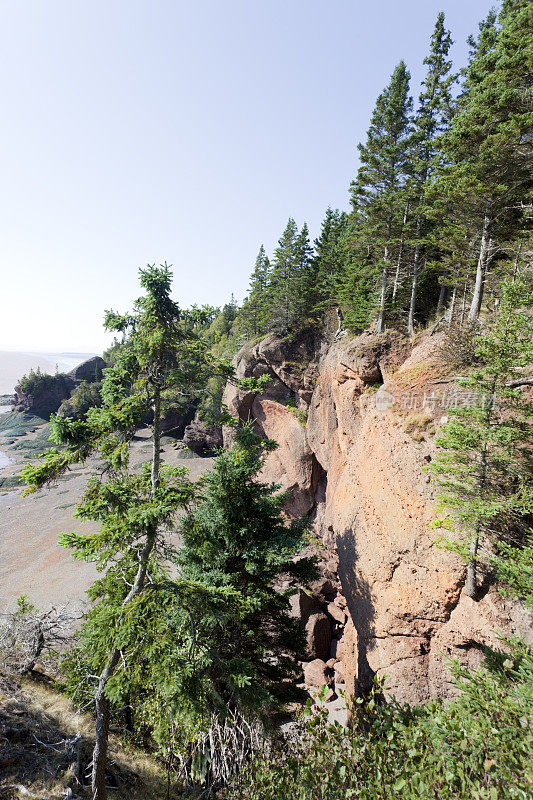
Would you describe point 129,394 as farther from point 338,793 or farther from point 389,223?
point 389,223

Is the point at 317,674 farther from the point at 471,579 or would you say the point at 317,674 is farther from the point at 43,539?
the point at 43,539

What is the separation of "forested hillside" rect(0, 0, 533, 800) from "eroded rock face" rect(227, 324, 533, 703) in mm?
80

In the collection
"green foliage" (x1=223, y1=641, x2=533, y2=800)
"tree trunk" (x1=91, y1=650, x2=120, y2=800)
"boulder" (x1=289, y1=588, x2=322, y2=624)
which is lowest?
"boulder" (x1=289, y1=588, x2=322, y2=624)

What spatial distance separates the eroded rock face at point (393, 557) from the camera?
9.88 m

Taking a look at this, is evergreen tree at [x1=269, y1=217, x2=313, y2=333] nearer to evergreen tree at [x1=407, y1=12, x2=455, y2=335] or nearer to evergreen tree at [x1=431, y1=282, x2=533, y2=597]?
evergreen tree at [x1=407, y1=12, x2=455, y2=335]

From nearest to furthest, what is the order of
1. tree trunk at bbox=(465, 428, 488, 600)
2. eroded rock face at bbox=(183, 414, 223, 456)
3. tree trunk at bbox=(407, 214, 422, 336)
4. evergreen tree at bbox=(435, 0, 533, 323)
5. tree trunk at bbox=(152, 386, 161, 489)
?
tree trunk at bbox=(152, 386, 161, 489)
tree trunk at bbox=(465, 428, 488, 600)
evergreen tree at bbox=(435, 0, 533, 323)
tree trunk at bbox=(407, 214, 422, 336)
eroded rock face at bbox=(183, 414, 223, 456)

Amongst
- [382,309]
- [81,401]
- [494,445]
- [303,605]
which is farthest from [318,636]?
[81,401]

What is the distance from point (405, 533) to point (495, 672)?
5.79 meters

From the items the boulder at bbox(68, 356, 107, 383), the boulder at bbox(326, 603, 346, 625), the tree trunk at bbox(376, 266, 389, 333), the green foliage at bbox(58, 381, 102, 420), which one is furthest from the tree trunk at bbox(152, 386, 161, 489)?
the boulder at bbox(68, 356, 107, 383)

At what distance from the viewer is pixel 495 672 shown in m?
5.80

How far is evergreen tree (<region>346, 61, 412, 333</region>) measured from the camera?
18.6 metres

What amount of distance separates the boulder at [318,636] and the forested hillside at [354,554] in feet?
0.32

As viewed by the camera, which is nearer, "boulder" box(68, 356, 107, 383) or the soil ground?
the soil ground

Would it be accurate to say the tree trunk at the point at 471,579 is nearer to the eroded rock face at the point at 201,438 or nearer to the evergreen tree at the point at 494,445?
the evergreen tree at the point at 494,445
